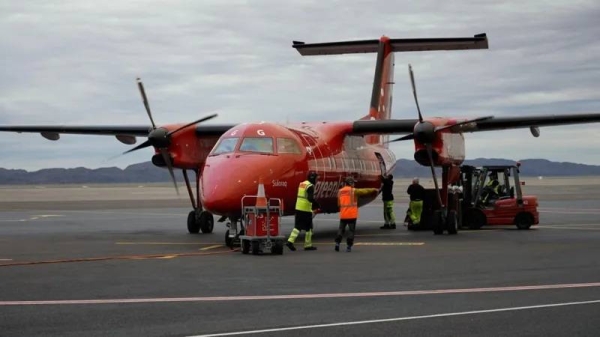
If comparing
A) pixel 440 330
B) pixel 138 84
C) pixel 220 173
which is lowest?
pixel 440 330

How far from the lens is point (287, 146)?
2255 cm

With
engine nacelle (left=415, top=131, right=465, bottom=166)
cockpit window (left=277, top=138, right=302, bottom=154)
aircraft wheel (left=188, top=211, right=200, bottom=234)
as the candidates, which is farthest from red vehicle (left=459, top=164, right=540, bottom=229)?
aircraft wheel (left=188, top=211, right=200, bottom=234)

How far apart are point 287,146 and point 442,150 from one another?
5415mm

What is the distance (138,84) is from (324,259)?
11167mm

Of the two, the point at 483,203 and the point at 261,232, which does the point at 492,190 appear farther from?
the point at 261,232

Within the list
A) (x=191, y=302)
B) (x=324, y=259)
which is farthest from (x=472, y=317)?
(x=324, y=259)

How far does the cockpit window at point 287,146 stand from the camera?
73.1ft

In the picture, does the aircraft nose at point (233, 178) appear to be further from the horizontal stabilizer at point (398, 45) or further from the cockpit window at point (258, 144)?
the horizontal stabilizer at point (398, 45)

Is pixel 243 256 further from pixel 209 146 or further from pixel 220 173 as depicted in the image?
pixel 209 146

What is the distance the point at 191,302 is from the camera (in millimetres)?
11445

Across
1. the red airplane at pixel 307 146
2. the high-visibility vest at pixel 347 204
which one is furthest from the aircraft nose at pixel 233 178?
the high-visibility vest at pixel 347 204

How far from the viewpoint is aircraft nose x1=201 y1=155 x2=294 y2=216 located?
20109 millimetres

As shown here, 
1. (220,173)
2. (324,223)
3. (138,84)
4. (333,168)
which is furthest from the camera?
(324,223)

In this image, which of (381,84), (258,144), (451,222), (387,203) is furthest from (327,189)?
(381,84)
